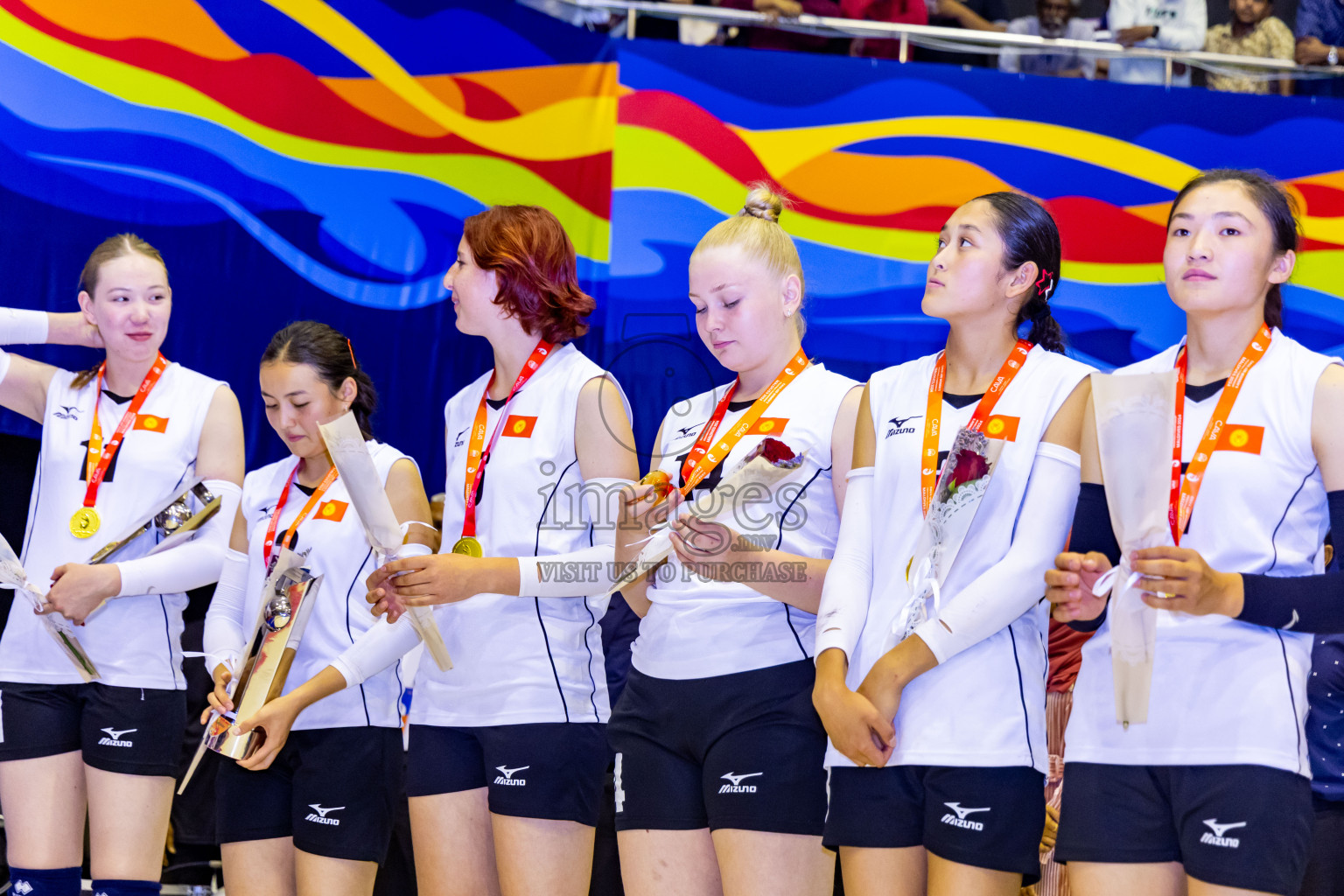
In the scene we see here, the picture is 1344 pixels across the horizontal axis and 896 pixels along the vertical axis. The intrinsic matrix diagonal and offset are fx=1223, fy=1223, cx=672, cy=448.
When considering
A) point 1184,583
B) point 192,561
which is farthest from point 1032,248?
point 192,561

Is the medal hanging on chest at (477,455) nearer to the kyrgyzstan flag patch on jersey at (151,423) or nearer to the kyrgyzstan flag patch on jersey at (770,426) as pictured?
the kyrgyzstan flag patch on jersey at (770,426)

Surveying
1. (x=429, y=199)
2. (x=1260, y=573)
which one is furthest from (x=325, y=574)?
(x=429, y=199)

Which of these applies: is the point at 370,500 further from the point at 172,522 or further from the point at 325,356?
the point at 172,522

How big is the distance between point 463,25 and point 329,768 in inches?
143

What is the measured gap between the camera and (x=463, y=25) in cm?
554

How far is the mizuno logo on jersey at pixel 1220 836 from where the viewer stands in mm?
1979

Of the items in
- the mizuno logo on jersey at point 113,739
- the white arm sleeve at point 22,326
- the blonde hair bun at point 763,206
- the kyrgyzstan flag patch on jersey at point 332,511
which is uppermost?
the blonde hair bun at point 763,206

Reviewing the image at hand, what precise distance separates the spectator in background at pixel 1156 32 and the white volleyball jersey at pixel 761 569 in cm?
414

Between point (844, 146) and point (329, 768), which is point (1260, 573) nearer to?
point (329, 768)

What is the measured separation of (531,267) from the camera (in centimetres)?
313

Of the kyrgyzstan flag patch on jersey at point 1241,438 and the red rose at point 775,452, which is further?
the red rose at point 775,452

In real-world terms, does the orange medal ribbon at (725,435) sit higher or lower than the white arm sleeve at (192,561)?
higher

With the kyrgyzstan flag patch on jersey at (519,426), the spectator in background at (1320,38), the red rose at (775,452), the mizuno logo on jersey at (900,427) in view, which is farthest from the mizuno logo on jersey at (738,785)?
the spectator in background at (1320,38)

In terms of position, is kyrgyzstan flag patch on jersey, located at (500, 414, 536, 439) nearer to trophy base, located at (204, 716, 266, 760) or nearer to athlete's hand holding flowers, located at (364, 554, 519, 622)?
athlete's hand holding flowers, located at (364, 554, 519, 622)
